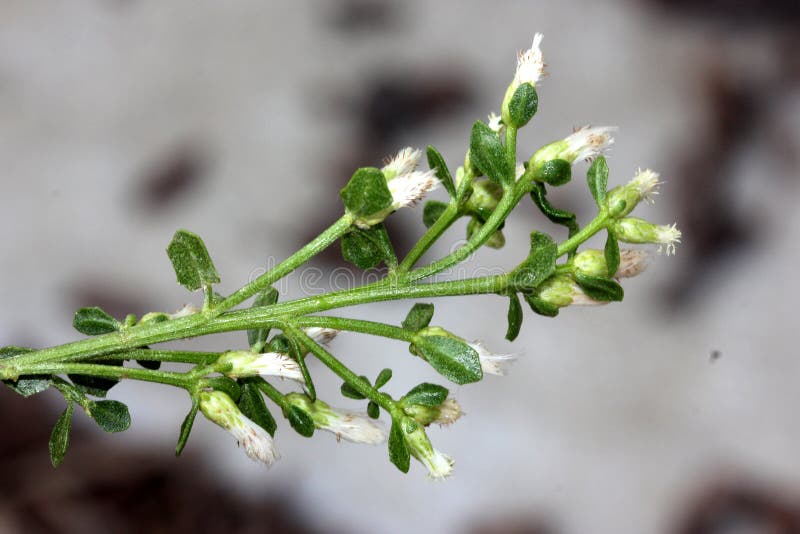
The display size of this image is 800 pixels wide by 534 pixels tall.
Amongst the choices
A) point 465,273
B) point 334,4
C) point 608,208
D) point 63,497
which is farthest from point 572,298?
point 334,4

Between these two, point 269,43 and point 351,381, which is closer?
point 351,381

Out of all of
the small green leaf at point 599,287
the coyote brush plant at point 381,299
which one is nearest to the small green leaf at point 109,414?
the coyote brush plant at point 381,299

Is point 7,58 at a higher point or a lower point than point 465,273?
higher

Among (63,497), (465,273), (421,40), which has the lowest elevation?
(63,497)

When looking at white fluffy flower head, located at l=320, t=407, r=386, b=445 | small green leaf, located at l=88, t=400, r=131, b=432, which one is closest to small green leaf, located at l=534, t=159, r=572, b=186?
white fluffy flower head, located at l=320, t=407, r=386, b=445

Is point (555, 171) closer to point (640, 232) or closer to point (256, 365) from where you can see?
point (640, 232)

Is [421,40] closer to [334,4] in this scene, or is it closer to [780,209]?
[334,4]
